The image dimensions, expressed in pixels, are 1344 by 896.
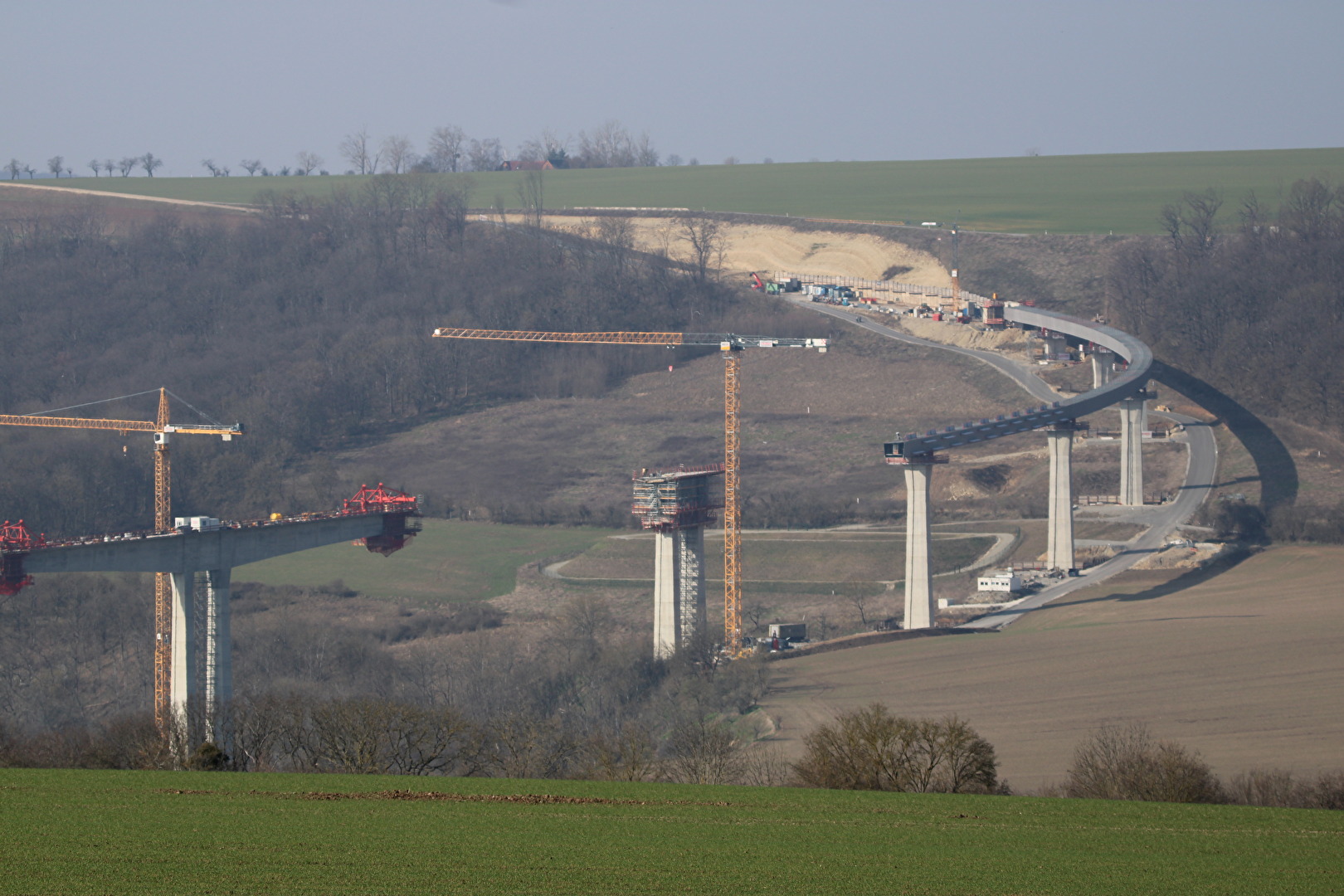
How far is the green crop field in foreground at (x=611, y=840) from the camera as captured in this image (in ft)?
101

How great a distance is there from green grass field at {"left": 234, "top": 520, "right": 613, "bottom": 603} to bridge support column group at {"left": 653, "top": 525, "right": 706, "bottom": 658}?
25.2 m

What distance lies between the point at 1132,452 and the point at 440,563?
62247mm

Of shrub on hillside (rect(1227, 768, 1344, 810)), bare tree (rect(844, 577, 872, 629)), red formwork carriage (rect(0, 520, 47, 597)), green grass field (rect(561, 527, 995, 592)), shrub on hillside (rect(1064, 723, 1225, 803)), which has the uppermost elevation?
red formwork carriage (rect(0, 520, 47, 597))

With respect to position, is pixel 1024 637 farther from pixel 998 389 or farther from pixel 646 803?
pixel 998 389

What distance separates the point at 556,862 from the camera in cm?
3231

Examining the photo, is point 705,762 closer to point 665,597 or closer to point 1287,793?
point 1287,793

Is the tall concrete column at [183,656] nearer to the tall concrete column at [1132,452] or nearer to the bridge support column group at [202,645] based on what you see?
the bridge support column group at [202,645]

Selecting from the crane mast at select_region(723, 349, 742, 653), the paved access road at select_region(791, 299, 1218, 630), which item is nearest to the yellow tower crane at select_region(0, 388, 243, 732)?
the crane mast at select_region(723, 349, 742, 653)

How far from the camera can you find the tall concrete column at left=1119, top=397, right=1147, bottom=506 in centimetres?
13675

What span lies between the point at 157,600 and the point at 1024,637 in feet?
189

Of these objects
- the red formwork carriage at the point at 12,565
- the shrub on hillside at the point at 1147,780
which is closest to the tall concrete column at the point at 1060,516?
the shrub on hillside at the point at 1147,780

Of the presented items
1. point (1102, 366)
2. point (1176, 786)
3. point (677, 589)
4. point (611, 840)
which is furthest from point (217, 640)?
point (1102, 366)

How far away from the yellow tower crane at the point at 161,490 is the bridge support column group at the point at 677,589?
32.6 m

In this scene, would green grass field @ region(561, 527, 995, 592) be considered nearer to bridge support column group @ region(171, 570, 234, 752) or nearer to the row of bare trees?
bridge support column group @ region(171, 570, 234, 752)
